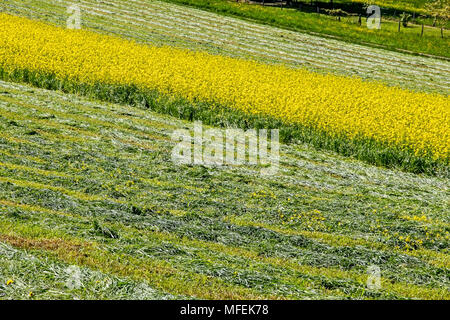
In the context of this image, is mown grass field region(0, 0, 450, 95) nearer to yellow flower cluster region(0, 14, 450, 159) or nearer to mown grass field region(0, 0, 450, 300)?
yellow flower cluster region(0, 14, 450, 159)

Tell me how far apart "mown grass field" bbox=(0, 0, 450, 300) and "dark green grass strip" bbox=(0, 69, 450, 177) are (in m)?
0.06

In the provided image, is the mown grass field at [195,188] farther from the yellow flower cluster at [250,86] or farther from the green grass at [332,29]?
the green grass at [332,29]

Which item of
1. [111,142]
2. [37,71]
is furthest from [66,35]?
[111,142]

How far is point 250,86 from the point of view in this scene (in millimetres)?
23391

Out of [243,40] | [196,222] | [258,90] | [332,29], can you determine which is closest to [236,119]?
[258,90]

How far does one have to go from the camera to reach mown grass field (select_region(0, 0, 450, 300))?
7.83 metres

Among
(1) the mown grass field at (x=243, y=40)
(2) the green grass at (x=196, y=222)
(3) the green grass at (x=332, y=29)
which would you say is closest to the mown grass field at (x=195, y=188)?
(2) the green grass at (x=196, y=222)

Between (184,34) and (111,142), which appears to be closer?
(111,142)

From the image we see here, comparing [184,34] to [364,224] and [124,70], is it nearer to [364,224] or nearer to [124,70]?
[124,70]

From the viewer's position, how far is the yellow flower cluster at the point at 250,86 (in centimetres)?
1966

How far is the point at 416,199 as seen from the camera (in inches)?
523

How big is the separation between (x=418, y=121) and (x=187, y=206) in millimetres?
13300

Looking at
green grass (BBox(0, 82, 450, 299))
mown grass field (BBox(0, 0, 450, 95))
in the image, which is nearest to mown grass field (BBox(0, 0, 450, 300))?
green grass (BBox(0, 82, 450, 299))

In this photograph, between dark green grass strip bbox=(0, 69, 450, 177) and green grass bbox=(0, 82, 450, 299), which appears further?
dark green grass strip bbox=(0, 69, 450, 177)
